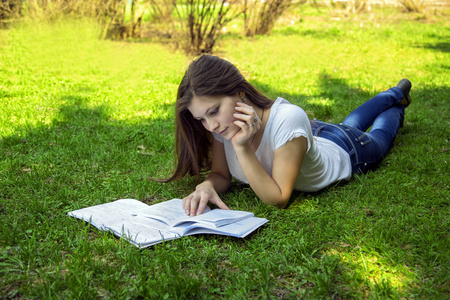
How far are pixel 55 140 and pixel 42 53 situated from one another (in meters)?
4.17

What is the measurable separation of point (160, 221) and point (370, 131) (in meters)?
2.01

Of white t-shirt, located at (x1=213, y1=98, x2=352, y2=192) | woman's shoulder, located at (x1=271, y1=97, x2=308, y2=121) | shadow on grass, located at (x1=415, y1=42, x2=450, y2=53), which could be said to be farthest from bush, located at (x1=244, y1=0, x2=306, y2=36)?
woman's shoulder, located at (x1=271, y1=97, x2=308, y2=121)

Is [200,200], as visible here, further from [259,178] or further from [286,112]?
[286,112]

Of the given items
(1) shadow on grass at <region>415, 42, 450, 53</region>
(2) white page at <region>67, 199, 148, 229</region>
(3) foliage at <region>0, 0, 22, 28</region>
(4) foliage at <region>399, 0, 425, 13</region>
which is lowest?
(2) white page at <region>67, 199, 148, 229</region>

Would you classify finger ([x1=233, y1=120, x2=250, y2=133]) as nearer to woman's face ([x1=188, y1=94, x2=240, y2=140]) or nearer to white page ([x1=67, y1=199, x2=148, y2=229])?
woman's face ([x1=188, y1=94, x2=240, y2=140])

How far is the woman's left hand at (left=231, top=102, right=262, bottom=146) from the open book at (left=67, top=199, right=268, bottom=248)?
42 centimetres

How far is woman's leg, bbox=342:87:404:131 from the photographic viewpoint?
377cm

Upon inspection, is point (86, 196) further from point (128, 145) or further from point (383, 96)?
point (383, 96)

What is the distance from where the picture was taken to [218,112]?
239cm

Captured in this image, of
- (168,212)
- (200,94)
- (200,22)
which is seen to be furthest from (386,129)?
(200,22)

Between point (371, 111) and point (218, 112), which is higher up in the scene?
point (218, 112)

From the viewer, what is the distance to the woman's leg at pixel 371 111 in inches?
148

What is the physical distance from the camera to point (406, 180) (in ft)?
10.1

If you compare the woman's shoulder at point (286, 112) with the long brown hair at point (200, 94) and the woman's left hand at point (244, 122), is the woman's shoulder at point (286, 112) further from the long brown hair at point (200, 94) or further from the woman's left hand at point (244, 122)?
the woman's left hand at point (244, 122)
